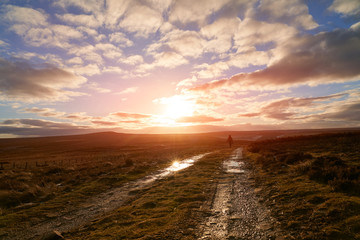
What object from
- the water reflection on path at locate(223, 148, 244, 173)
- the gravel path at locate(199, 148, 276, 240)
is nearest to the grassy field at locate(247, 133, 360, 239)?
the gravel path at locate(199, 148, 276, 240)

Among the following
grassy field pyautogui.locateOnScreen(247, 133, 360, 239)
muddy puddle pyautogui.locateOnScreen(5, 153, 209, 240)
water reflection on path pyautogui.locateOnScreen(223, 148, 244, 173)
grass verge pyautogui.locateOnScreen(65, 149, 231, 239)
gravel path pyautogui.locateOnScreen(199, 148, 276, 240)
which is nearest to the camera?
grassy field pyautogui.locateOnScreen(247, 133, 360, 239)

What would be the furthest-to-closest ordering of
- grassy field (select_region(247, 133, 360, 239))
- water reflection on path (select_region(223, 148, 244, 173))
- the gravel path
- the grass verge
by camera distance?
water reflection on path (select_region(223, 148, 244, 173)) < the grass verge < the gravel path < grassy field (select_region(247, 133, 360, 239))

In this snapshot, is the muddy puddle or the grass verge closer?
the grass verge

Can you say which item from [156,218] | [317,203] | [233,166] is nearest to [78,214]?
[156,218]

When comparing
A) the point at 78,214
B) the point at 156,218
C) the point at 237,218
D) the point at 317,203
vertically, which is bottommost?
the point at 78,214

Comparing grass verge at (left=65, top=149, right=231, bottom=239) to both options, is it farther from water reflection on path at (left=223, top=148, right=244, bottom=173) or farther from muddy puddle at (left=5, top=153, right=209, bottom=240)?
water reflection on path at (left=223, top=148, right=244, bottom=173)

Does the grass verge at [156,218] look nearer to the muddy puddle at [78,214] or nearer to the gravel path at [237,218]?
the gravel path at [237,218]

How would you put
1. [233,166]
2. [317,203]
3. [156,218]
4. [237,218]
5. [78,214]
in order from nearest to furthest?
[237,218], [317,203], [156,218], [78,214], [233,166]

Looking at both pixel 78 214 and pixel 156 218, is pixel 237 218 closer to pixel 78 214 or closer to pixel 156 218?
pixel 156 218

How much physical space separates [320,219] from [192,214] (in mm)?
5036

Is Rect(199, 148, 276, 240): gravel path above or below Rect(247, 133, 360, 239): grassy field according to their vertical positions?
below

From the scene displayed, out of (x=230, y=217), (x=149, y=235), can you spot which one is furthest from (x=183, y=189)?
(x=149, y=235)

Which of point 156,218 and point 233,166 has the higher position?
point 156,218

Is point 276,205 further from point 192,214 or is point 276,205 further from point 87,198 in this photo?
point 87,198
